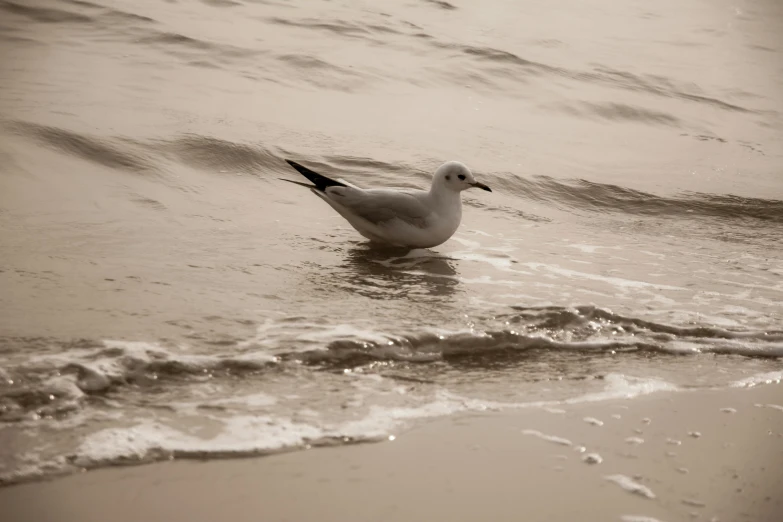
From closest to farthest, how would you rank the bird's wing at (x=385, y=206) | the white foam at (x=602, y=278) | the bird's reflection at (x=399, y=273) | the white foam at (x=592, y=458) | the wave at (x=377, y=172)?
the white foam at (x=592, y=458) → the bird's reflection at (x=399, y=273) → the white foam at (x=602, y=278) → the bird's wing at (x=385, y=206) → the wave at (x=377, y=172)

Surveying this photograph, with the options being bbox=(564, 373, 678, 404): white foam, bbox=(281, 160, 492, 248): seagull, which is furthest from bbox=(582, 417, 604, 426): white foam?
bbox=(281, 160, 492, 248): seagull

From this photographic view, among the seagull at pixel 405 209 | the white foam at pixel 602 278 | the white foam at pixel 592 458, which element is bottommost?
the white foam at pixel 592 458

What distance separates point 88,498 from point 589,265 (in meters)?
3.59

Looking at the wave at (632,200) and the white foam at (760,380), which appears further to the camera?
the wave at (632,200)

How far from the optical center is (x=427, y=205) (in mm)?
5707

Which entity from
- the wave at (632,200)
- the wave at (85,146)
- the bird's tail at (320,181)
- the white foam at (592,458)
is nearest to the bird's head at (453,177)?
the bird's tail at (320,181)

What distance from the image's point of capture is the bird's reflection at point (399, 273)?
4988 millimetres

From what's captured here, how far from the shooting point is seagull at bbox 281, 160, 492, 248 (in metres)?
Answer: 5.66

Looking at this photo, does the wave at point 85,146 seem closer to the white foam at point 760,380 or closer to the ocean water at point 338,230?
the ocean water at point 338,230

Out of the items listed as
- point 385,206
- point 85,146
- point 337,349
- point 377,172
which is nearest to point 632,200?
point 377,172

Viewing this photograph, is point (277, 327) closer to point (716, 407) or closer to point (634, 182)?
point (716, 407)

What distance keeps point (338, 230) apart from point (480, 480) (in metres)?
3.23

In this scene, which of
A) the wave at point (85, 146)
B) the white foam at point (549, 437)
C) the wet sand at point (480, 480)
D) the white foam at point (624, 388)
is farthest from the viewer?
the wave at point (85, 146)

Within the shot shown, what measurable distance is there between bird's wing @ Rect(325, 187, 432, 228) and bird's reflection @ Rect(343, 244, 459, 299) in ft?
0.69
